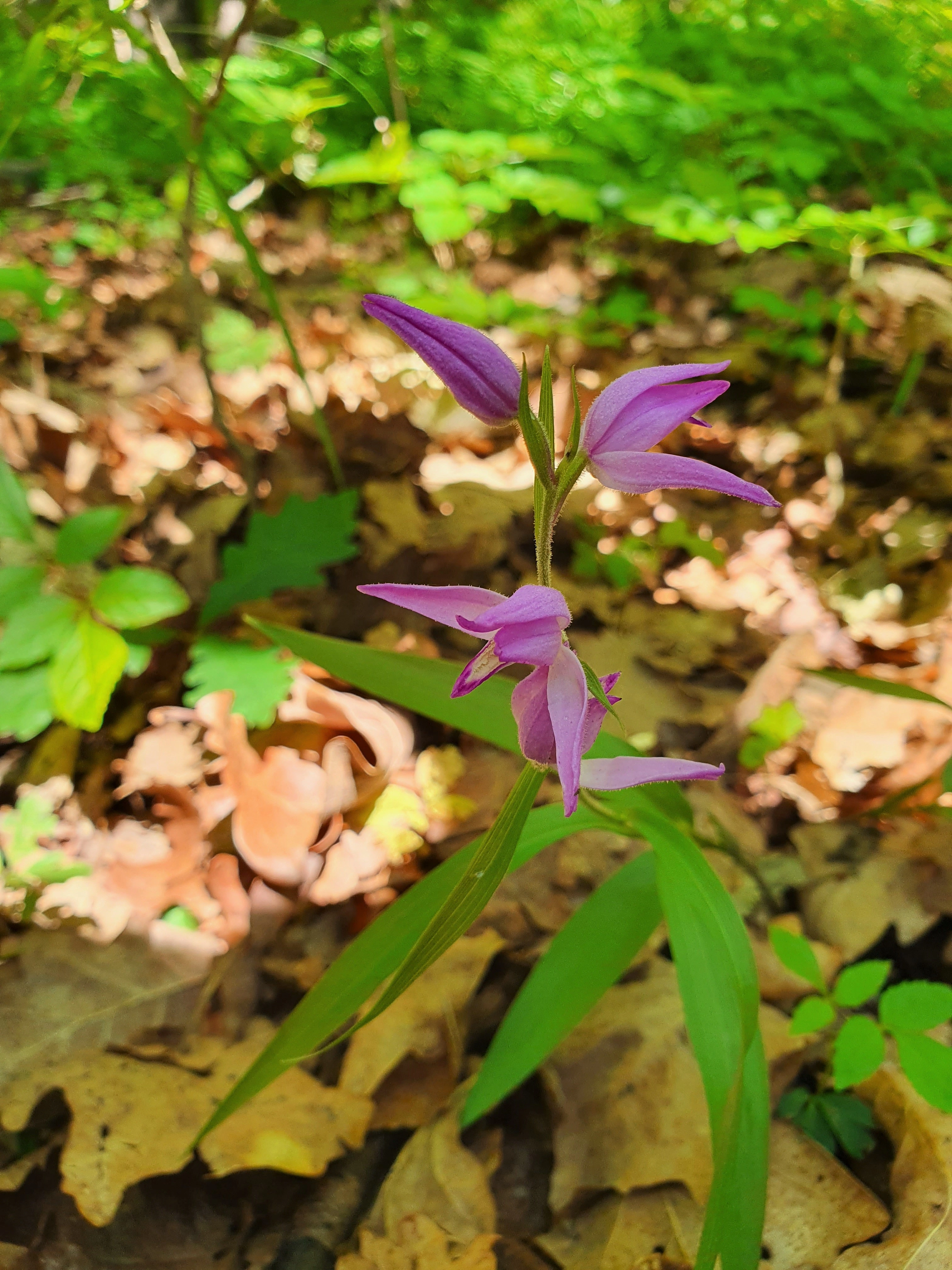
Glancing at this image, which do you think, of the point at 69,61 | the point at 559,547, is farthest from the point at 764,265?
the point at 69,61

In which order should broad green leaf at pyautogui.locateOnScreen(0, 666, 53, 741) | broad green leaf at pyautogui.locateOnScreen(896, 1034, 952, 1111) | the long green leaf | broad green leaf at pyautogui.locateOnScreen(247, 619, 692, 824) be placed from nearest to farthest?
the long green leaf → broad green leaf at pyautogui.locateOnScreen(896, 1034, 952, 1111) → broad green leaf at pyautogui.locateOnScreen(247, 619, 692, 824) → broad green leaf at pyautogui.locateOnScreen(0, 666, 53, 741)

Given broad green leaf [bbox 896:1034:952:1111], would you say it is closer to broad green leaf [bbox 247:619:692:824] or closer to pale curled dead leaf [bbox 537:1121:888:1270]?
pale curled dead leaf [bbox 537:1121:888:1270]

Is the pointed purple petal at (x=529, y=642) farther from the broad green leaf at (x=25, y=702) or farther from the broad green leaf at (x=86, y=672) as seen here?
the broad green leaf at (x=25, y=702)

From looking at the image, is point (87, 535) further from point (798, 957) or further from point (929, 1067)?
point (929, 1067)

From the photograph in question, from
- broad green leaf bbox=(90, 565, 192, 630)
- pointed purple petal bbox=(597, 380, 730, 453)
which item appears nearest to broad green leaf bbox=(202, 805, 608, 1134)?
pointed purple petal bbox=(597, 380, 730, 453)

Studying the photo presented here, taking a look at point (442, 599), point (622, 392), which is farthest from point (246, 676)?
point (622, 392)

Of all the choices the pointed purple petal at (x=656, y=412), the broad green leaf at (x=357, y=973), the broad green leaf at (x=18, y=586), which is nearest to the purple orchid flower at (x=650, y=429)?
the pointed purple petal at (x=656, y=412)
